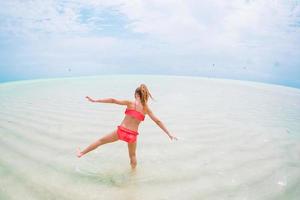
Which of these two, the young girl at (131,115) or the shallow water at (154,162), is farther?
the young girl at (131,115)

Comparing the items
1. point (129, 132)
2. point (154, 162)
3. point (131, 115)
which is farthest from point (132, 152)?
point (154, 162)

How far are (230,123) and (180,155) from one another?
2.96 metres

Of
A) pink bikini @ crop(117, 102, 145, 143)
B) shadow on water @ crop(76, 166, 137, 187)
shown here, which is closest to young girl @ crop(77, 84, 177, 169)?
pink bikini @ crop(117, 102, 145, 143)

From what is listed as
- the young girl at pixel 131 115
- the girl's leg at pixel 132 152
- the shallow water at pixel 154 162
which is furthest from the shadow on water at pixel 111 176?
the young girl at pixel 131 115

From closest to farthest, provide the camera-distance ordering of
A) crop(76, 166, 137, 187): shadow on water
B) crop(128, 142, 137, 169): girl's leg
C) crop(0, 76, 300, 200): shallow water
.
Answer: crop(0, 76, 300, 200): shallow water
crop(76, 166, 137, 187): shadow on water
crop(128, 142, 137, 169): girl's leg

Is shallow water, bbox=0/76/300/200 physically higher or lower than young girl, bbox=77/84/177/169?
lower

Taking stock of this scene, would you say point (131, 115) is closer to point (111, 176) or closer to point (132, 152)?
point (132, 152)

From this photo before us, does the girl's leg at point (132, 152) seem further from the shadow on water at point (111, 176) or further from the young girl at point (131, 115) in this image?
the shadow on water at point (111, 176)

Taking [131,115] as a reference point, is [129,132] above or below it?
below

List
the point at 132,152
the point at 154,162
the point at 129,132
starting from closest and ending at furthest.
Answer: the point at 129,132 < the point at 132,152 < the point at 154,162

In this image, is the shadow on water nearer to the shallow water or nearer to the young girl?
the shallow water

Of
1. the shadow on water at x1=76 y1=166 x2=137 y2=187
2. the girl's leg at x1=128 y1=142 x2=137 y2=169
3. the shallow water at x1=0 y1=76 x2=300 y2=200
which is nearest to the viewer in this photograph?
the shallow water at x1=0 y1=76 x2=300 y2=200

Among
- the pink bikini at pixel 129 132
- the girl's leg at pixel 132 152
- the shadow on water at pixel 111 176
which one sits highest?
the pink bikini at pixel 129 132

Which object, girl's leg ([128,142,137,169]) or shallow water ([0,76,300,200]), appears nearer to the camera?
shallow water ([0,76,300,200])
